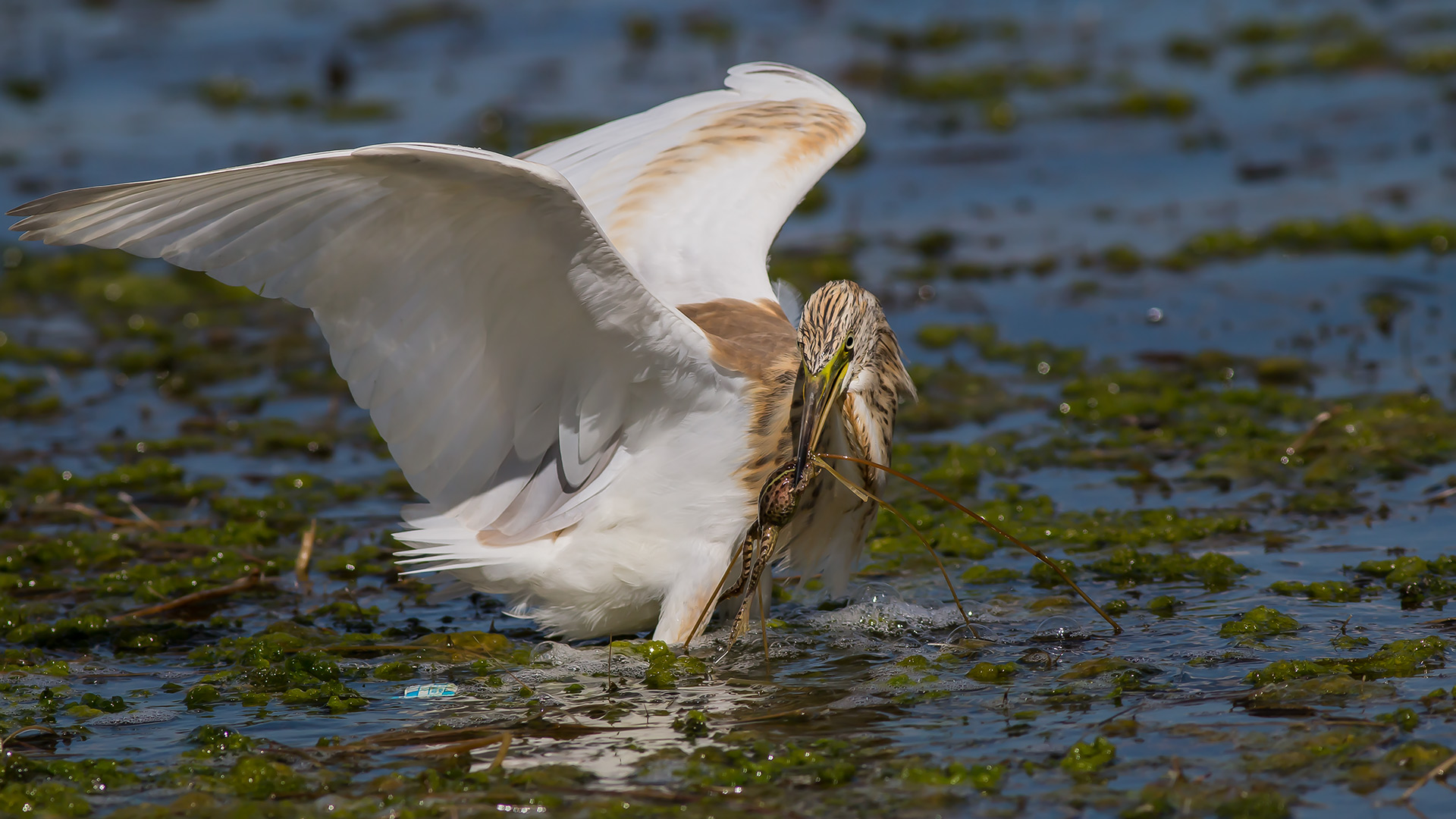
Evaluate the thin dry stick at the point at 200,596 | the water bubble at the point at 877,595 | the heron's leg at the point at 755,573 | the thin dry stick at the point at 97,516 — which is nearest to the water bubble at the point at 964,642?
the water bubble at the point at 877,595

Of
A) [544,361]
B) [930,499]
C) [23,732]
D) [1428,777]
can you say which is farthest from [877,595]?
[23,732]

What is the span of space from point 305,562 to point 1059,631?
2.80m

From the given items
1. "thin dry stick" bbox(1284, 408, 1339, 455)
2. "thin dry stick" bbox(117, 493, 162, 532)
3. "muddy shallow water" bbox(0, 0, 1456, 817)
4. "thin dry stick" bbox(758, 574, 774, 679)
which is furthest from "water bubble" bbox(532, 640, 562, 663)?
"thin dry stick" bbox(1284, 408, 1339, 455)

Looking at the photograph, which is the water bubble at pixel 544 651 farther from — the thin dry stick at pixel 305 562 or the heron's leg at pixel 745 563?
the thin dry stick at pixel 305 562

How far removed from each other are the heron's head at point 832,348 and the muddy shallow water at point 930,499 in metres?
0.79

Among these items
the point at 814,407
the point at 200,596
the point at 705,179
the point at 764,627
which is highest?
the point at 705,179

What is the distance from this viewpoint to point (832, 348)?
15.5ft

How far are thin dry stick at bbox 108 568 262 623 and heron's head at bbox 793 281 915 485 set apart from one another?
7.38ft

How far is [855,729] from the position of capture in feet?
14.3

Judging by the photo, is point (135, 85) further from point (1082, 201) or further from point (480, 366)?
point (480, 366)

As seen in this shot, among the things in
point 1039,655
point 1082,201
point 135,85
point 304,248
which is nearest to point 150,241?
point 304,248

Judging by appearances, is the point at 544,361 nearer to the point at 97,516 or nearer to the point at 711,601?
the point at 711,601

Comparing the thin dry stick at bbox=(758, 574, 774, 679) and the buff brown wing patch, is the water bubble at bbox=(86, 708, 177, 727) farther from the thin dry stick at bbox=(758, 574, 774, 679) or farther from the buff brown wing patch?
the buff brown wing patch

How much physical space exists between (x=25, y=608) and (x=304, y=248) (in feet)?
6.41
